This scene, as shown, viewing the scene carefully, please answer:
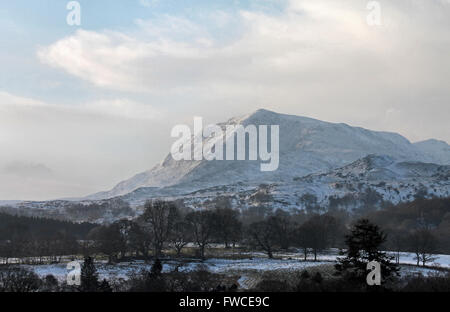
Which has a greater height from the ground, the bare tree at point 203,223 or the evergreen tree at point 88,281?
Answer: the bare tree at point 203,223

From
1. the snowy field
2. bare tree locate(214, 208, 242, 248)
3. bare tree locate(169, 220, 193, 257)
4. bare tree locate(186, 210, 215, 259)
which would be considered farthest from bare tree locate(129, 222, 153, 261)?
bare tree locate(214, 208, 242, 248)

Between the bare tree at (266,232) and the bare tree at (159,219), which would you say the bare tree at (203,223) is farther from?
the bare tree at (266,232)

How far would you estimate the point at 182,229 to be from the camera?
143750 millimetres

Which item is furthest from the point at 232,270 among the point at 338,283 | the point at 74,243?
the point at 74,243

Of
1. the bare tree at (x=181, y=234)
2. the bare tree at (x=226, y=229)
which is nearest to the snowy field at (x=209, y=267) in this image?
the bare tree at (x=181, y=234)

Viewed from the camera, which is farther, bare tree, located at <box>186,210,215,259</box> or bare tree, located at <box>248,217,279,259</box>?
bare tree, located at <box>186,210,215,259</box>

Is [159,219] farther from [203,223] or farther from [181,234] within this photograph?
[203,223]

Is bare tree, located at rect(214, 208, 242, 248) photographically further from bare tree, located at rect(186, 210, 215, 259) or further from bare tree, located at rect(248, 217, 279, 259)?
bare tree, located at rect(248, 217, 279, 259)

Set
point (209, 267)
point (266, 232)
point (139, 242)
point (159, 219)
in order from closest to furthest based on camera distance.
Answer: point (209, 267)
point (139, 242)
point (266, 232)
point (159, 219)

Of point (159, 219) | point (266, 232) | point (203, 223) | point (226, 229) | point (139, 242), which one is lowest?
point (139, 242)

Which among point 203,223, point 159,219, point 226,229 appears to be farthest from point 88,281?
point 226,229

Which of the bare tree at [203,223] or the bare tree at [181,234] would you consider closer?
the bare tree at [181,234]
